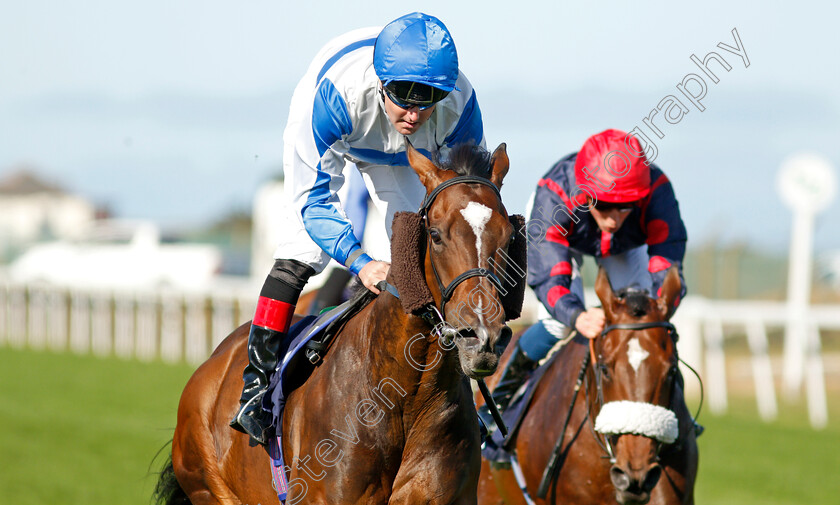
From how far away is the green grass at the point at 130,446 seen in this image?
807 cm

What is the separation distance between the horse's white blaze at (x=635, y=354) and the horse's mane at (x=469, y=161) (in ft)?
4.35

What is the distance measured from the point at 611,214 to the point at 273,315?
176 centimetres

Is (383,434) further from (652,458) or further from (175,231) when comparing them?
(175,231)

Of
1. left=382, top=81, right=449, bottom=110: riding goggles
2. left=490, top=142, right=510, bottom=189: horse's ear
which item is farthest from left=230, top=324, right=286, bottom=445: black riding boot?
left=490, top=142, right=510, bottom=189: horse's ear

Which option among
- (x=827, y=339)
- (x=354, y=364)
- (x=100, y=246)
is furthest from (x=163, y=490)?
(x=100, y=246)

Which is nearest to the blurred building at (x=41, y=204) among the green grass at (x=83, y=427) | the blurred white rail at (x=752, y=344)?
the green grass at (x=83, y=427)

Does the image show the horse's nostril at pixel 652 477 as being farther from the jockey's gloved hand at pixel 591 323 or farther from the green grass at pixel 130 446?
the green grass at pixel 130 446

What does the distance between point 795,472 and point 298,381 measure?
619cm

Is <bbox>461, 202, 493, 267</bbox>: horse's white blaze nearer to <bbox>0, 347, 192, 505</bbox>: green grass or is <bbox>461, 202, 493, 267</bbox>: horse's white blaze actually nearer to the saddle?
the saddle

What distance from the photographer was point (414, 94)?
352cm

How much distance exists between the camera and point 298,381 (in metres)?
3.88

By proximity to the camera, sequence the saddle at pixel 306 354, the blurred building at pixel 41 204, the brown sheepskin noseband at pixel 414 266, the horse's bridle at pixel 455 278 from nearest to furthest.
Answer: the horse's bridle at pixel 455 278 < the brown sheepskin noseband at pixel 414 266 < the saddle at pixel 306 354 < the blurred building at pixel 41 204

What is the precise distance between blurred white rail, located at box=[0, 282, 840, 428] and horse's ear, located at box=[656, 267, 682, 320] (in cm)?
814

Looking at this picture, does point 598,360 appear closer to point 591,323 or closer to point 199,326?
point 591,323
